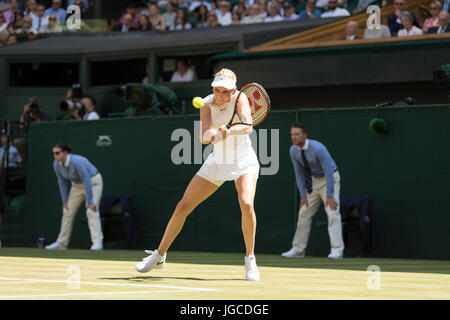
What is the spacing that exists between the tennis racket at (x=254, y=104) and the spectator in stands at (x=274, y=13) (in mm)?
10700

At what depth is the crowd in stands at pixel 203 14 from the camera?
629 inches

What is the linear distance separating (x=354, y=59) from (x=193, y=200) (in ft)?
28.1

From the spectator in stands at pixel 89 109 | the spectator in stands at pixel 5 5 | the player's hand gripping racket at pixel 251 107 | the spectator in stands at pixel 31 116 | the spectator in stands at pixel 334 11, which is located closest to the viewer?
the player's hand gripping racket at pixel 251 107

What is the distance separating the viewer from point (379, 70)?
15773 millimetres

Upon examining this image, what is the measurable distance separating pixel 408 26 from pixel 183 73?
5.40m

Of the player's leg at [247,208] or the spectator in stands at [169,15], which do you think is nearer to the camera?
the player's leg at [247,208]

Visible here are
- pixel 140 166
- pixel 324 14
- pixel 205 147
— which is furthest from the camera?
pixel 324 14

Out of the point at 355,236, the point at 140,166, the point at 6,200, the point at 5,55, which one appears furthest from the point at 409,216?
the point at 5,55

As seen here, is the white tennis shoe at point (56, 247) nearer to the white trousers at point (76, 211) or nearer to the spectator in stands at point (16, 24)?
the white trousers at point (76, 211)

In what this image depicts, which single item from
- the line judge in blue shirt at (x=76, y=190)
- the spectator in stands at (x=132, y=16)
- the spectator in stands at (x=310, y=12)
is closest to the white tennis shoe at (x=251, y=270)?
the line judge in blue shirt at (x=76, y=190)

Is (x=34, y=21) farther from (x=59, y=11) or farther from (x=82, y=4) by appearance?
(x=82, y=4)

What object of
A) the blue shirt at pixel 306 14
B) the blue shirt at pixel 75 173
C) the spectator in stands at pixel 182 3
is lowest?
the blue shirt at pixel 75 173

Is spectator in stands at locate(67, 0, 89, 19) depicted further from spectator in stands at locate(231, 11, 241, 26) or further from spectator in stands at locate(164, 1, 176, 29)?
spectator in stands at locate(231, 11, 241, 26)

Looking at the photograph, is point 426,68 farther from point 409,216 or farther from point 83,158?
point 83,158
